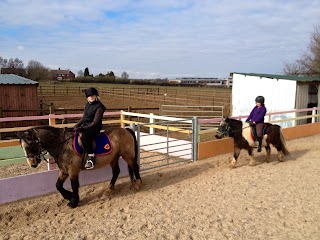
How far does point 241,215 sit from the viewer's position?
14.7 feet

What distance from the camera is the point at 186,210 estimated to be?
15.4 feet

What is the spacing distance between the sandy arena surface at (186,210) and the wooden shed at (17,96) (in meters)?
9.52

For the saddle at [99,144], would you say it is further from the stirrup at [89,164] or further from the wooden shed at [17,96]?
the wooden shed at [17,96]

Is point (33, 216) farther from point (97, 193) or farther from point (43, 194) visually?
point (97, 193)

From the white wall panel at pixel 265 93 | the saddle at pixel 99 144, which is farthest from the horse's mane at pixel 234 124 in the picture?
the white wall panel at pixel 265 93

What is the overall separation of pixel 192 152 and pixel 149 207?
3.17 metres

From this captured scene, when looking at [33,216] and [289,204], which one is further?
[289,204]

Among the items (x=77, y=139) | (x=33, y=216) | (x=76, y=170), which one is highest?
(x=77, y=139)

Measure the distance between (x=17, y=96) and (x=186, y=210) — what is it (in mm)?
12277

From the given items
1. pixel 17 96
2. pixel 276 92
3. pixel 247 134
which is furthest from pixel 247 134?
pixel 17 96

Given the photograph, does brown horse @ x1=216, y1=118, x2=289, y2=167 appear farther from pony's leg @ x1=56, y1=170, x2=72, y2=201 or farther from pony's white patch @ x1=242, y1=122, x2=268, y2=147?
pony's leg @ x1=56, y1=170, x2=72, y2=201

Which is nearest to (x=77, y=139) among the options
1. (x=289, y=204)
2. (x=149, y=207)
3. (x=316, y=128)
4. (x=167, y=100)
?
(x=149, y=207)

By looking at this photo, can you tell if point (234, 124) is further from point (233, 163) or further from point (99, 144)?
point (99, 144)

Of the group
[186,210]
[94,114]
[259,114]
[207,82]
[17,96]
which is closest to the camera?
[186,210]
